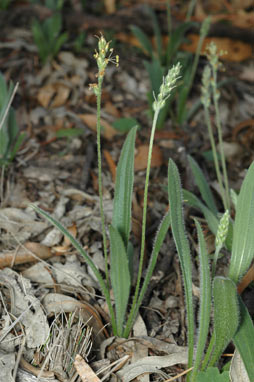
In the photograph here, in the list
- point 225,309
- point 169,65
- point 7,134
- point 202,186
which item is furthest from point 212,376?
point 169,65

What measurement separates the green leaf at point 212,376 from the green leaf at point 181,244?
0.24 ft

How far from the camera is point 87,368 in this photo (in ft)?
5.82

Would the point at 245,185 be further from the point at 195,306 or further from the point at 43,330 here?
the point at 43,330

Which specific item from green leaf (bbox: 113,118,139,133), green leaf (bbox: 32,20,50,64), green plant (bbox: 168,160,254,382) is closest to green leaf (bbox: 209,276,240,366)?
green plant (bbox: 168,160,254,382)

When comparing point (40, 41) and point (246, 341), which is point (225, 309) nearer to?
point (246, 341)

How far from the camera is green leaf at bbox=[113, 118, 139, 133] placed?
3.20m

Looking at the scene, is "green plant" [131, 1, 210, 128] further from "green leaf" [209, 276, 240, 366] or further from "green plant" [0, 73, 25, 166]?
"green leaf" [209, 276, 240, 366]

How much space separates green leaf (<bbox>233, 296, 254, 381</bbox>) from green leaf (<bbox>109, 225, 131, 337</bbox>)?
0.46 m

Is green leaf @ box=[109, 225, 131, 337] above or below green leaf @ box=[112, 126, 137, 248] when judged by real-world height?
below

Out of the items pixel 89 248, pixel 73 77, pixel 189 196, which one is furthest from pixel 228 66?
pixel 89 248

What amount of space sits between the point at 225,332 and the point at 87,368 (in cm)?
56

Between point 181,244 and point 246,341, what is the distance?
1.39 feet

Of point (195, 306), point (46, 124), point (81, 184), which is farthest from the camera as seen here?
point (46, 124)

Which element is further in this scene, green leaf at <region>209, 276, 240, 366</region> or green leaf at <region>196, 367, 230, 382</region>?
green leaf at <region>196, 367, 230, 382</region>
